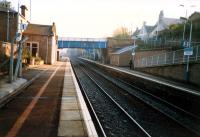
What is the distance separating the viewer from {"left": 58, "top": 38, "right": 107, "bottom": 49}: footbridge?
83.8m

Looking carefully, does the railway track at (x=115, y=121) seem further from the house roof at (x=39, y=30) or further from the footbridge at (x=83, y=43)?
the footbridge at (x=83, y=43)

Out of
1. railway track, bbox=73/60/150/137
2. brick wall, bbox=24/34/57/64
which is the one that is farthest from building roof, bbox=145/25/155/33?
railway track, bbox=73/60/150/137

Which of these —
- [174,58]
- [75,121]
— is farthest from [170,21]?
[75,121]

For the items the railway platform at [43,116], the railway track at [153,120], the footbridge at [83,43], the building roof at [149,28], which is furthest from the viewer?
the building roof at [149,28]

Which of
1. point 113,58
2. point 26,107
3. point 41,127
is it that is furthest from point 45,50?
point 41,127

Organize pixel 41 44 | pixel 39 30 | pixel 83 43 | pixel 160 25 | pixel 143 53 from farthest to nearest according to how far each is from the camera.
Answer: pixel 160 25 < pixel 83 43 < pixel 39 30 < pixel 41 44 < pixel 143 53

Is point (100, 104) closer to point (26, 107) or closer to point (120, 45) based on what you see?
point (26, 107)

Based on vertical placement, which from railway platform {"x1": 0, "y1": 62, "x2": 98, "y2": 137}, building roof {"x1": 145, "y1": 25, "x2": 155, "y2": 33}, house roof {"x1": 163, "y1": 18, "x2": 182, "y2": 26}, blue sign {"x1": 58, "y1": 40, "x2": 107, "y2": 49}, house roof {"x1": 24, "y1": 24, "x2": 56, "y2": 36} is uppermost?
house roof {"x1": 163, "y1": 18, "x2": 182, "y2": 26}

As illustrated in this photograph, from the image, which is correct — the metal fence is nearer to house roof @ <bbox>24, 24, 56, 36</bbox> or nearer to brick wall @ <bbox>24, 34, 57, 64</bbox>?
brick wall @ <bbox>24, 34, 57, 64</bbox>

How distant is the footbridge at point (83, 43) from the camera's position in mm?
83812

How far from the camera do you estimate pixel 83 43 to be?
3349 inches

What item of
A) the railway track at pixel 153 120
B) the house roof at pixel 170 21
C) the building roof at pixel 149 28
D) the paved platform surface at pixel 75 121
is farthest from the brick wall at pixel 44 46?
the building roof at pixel 149 28

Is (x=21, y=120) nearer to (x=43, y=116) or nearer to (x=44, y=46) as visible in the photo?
(x=43, y=116)

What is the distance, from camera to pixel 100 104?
1788cm
